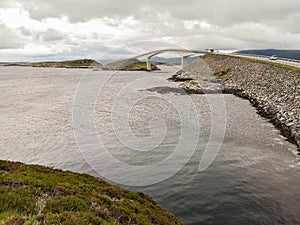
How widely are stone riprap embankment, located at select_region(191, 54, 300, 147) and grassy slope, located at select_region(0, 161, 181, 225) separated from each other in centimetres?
1450

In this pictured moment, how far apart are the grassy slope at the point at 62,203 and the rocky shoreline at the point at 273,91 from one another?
14322 mm

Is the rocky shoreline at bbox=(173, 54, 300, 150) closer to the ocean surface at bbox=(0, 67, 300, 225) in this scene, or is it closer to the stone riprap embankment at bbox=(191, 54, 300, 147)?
the stone riprap embankment at bbox=(191, 54, 300, 147)

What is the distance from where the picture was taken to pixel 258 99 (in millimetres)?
34281

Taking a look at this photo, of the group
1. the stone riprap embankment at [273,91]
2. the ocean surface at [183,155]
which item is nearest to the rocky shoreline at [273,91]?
the stone riprap embankment at [273,91]

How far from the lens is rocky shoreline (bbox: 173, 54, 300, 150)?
2228cm

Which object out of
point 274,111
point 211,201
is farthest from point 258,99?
point 211,201

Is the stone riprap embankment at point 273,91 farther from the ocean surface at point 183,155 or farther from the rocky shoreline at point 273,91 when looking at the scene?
the ocean surface at point 183,155

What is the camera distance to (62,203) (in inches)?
280

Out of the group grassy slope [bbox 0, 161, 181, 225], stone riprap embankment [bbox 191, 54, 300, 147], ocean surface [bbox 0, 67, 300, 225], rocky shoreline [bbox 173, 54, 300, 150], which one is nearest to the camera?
grassy slope [bbox 0, 161, 181, 225]

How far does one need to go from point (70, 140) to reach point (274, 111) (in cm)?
2125

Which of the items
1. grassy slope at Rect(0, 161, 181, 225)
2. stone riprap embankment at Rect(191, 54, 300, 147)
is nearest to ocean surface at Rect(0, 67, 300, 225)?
stone riprap embankment at Rect(191, 54, 300, 147)

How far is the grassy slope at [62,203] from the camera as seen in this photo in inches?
242

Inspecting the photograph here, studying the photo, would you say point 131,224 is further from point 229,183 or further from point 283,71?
point 283,71

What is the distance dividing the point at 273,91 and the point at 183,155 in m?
23.1
